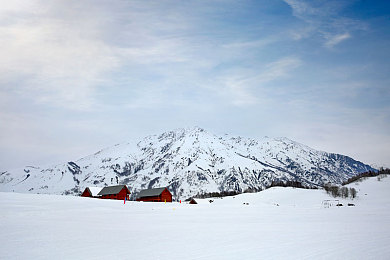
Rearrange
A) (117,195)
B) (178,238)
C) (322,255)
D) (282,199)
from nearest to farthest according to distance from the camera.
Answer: (322,255)
(178,238)
(117,195)
(282,199)

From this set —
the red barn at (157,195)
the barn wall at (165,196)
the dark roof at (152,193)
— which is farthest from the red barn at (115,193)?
the barn wall at (165,196)

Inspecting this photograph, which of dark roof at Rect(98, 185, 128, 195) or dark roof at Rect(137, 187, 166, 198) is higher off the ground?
dark roof at Rect(98, 185, 128, 195)

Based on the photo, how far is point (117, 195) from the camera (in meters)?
84.9

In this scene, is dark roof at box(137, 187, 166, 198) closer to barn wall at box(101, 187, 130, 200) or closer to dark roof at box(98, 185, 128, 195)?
barn wall at box(101, 187, 130, 200)

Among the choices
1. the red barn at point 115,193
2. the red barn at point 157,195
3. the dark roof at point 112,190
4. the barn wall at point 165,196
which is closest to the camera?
the red barn at point 115,193

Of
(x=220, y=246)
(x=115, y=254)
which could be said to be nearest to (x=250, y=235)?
(x=220, y=246)

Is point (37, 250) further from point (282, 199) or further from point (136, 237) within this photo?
point (282, 199)

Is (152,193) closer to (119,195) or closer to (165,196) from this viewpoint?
(165,196)

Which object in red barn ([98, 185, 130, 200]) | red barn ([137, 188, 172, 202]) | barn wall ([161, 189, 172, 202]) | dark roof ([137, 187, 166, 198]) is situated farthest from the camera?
barn wall ([161, 189, 172, 202])

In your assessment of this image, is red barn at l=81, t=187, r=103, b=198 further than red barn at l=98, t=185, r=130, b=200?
Yes

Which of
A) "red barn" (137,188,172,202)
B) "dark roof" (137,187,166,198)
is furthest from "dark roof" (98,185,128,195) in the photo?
"red barn" (137,188,172,202)

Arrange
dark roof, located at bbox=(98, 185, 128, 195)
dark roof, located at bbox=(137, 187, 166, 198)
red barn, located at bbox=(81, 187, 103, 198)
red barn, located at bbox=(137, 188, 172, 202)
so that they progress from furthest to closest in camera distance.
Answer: dark roof, located at bbox=(137, 187, 166, 198)
red barn, located at bbox=(81, 187, 103, 198)
red barn, located at bbox=(137, 188, 172, 202)
dark roof, located at bbox=(98, 185, 128, 195)

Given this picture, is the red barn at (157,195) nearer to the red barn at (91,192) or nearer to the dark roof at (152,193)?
the dark roof at (152,193)

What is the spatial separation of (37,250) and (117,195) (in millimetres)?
75079
